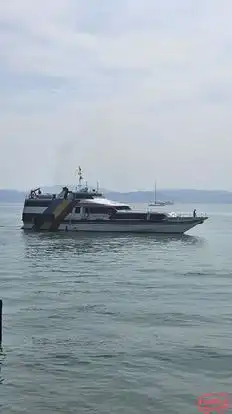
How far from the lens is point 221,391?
14.1 meters

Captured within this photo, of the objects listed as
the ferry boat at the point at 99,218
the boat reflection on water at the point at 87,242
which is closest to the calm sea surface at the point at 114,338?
the boat reflection on water at the point at 87,242

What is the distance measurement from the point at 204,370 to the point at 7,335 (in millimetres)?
6988

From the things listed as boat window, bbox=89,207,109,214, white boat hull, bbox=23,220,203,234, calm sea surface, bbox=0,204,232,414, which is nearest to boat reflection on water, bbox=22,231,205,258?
white boat hull, bbox=23,220,203,234

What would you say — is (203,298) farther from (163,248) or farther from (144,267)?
(163,248)

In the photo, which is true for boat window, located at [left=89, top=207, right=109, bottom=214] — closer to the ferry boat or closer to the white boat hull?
the ferry boat

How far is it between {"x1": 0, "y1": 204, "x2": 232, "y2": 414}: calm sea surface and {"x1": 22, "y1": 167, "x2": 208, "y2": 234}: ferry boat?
32408mm

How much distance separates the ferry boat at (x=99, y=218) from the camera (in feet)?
240

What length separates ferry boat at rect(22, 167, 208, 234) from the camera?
73000mm

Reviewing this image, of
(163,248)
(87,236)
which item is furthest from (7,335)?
(87,236)

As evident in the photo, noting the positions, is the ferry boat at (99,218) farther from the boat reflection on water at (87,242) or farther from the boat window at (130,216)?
the boat reflection on water at (87,242)

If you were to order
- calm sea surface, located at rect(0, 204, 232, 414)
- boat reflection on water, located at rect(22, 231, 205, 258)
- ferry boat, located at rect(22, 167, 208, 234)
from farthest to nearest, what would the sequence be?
ferry boat, located at rect(22, 167, 208, 234) < boat reflection on water, located at rect(22, 231, 205, 258) < calm sea surface, located at rect(0, 204, 232, 414)

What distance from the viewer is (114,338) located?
1895cm

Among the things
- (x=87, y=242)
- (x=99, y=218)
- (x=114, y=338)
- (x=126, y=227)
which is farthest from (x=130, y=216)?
(x=114, y=338)

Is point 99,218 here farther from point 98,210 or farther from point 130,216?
point 130,216
